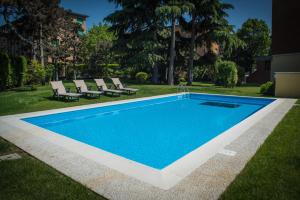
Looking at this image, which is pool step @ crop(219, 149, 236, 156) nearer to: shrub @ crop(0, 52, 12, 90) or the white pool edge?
the white pool edge

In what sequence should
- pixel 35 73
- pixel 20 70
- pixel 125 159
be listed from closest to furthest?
pixel 125 159
pixel 35 73
pixel 20 70

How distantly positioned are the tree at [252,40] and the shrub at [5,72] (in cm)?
3423

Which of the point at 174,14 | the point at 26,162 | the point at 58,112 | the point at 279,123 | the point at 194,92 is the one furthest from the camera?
the point at 174,14

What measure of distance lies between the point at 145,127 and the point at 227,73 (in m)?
16.8

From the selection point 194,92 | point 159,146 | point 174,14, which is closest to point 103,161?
point 159,146

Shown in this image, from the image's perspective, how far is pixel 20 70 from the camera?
688 inches

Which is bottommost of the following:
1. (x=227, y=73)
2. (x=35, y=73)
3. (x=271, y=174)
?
(x=271, y=174)

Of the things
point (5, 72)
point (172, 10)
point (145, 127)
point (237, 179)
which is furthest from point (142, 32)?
point (237, 179)

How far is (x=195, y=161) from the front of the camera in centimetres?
466

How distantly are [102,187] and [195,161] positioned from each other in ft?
6.36

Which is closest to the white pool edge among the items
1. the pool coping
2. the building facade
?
the pool coping

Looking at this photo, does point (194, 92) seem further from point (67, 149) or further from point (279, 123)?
point (67, 149)

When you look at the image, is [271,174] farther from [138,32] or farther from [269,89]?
[138,32]

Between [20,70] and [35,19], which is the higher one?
[35,19]
